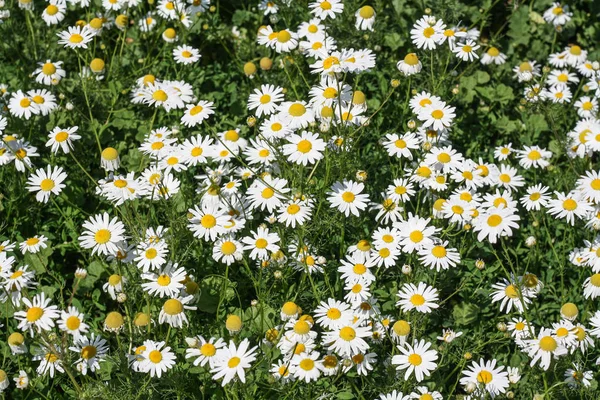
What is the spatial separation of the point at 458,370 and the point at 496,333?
293 mm

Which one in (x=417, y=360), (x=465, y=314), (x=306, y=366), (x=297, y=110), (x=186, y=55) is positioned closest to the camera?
(x=306, y=366)

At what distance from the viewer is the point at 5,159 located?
477 cm

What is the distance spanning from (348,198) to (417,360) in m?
0.97

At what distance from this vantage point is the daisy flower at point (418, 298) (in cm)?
414

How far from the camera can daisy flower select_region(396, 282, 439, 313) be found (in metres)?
4.14

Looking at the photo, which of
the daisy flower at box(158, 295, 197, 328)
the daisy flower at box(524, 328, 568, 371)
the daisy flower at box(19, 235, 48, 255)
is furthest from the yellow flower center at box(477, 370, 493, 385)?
the daisy flower at box(19, 235, 48, 255)

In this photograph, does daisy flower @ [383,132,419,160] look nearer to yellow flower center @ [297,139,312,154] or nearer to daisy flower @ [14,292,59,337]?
yellow flower center @ [297,139,312,154]

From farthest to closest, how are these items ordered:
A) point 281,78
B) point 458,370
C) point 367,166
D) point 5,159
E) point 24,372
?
point 281,78 < point 367,166 < point 5,159 < point 458,370 < point 24,372

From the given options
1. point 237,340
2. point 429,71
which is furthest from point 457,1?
point 237,340

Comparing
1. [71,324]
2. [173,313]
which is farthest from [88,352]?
[173,313]

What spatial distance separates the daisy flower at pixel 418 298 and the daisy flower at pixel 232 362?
83 cm

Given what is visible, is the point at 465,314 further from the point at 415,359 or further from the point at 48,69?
the point at 48,69

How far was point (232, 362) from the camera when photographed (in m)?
3.75

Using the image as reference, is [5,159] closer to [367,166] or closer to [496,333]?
[367,166]
